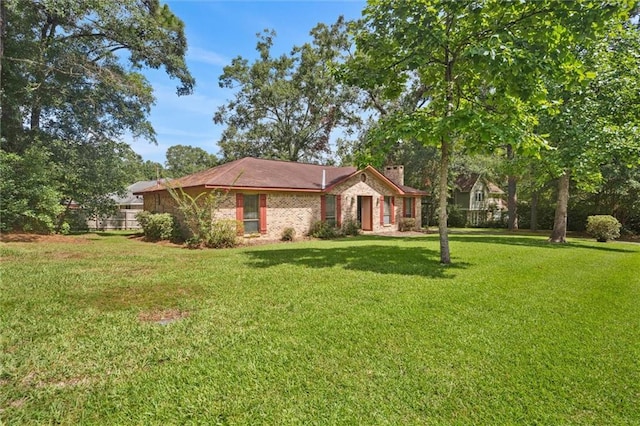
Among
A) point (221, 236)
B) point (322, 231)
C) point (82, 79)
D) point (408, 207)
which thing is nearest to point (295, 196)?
point (322, 231)

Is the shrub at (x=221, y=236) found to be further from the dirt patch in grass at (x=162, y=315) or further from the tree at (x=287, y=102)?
the tree at (x=287, y=102)

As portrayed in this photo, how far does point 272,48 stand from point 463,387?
31.6 meters

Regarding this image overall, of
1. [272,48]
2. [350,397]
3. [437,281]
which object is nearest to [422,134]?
[437,281]

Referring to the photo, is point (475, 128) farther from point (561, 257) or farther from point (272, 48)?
point (272, 48)

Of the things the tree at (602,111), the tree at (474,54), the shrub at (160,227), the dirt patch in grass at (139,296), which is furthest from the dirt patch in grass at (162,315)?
the tree at (602,111)

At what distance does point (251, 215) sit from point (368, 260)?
735 cm

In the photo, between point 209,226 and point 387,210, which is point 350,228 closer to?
point 387,210

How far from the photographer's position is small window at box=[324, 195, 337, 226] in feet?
58.9

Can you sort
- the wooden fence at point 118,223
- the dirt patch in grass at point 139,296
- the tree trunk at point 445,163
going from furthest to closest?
the wooden fence at point 118,223 < the tree trunk at point 445,163 < the dirt patch in grass at point 139,296

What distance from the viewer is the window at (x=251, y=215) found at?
1501 cm

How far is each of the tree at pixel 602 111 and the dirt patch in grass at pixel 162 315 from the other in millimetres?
13303

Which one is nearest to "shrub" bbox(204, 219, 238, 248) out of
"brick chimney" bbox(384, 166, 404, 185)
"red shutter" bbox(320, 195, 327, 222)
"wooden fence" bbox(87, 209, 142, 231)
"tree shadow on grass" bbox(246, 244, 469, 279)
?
"tree shadow on grass" bbox(246, 244, 469, 279)

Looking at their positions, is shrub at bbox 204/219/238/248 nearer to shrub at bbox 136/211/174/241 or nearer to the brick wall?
the brick wall

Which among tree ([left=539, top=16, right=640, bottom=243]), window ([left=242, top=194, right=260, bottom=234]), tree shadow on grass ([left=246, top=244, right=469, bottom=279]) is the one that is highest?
tree ([left=539, top=16, right=640, bottom=243])
